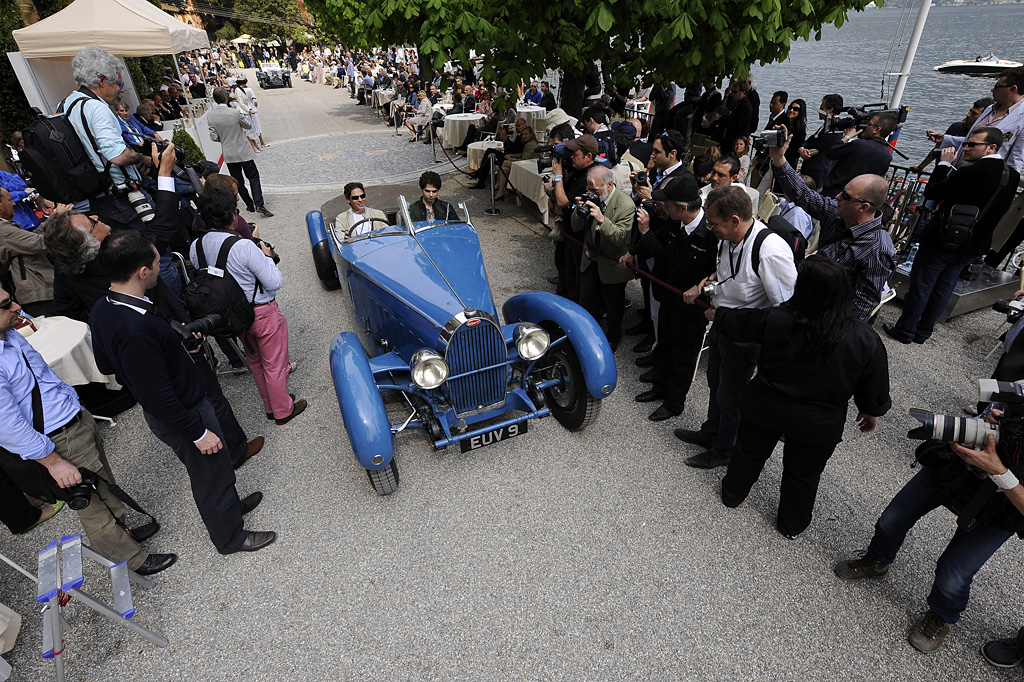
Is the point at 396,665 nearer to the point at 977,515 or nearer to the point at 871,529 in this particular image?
the point at 977,515

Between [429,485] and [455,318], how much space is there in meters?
1.29

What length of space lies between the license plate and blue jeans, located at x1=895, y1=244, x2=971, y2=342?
444 cm

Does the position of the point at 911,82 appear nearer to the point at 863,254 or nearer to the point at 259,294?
the point at 863,254

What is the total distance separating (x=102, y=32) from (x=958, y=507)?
14494mm

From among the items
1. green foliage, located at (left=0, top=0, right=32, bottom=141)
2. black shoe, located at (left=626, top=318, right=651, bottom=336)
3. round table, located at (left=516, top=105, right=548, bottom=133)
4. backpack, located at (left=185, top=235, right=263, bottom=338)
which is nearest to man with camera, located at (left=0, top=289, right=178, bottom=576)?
backpack, located at (left=185, top=235, right=263, bottom=338)

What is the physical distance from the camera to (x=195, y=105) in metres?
20.4

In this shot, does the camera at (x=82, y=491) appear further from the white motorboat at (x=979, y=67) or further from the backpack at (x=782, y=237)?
the white motorboat at (x=979, y=67)

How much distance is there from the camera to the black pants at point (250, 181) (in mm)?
9109

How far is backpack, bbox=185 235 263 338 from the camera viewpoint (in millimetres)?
3490

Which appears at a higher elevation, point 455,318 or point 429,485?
point 455,318

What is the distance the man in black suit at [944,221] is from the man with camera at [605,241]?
2.96 meters

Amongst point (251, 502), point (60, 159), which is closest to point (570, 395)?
point (251, 502)

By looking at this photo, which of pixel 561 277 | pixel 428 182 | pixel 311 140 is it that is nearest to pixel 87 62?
pixel 428 182

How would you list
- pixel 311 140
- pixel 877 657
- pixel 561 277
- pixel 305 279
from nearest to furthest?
pixel 877 657 → pixel 561 277 → pixel 305 279 → pixel 311 140
